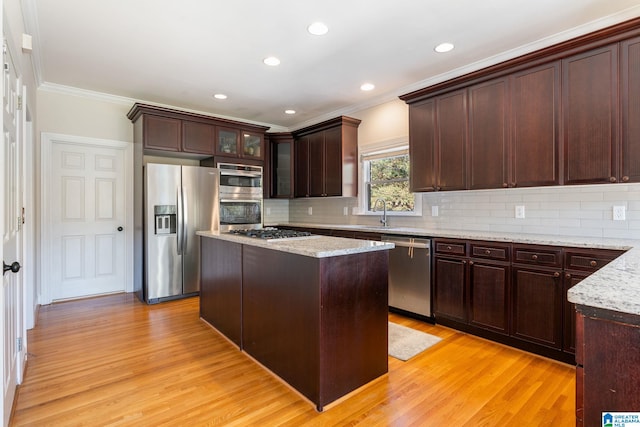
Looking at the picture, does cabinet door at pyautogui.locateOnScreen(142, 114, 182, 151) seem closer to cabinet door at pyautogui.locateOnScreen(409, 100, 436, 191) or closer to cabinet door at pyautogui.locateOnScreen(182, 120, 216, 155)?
cabinet door at pyautogui.locateOnScreen(182, 120, 216, 155)

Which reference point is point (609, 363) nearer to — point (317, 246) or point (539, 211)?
point (317, 246)

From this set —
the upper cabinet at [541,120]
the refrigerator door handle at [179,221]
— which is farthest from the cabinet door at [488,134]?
the refrigerator door handle at [179,221]

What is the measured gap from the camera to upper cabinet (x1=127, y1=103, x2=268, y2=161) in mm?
4180

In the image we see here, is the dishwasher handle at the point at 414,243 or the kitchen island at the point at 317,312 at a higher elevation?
the dishwasher handle at the point at 414,243

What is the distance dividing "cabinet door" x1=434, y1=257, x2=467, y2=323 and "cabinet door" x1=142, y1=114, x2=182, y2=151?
3.54 metres

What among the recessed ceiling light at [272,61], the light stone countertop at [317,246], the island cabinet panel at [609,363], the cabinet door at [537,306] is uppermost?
the recessed ceiling light at [272,61]

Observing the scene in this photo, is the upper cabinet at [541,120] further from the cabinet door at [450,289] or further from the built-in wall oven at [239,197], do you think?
the built-in wall oven at [239,197]

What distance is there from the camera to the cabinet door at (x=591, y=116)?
8.00 ft

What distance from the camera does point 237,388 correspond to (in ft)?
7.22

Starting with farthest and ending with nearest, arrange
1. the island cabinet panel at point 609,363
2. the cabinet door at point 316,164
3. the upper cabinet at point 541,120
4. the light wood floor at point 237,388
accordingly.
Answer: the cabinet door at point 316,164 → the upper cabinet at point 541,120 → the light wood floor at point 237,388 → the island cabinet panel at point 609,363

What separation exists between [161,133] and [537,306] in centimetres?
444

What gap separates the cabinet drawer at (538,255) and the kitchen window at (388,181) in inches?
58.0

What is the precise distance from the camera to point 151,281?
412cm

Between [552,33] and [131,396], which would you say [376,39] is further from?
[131,396]
